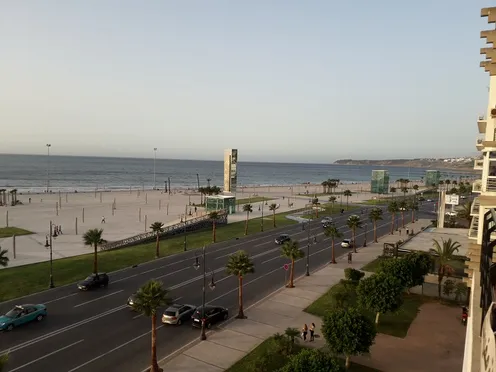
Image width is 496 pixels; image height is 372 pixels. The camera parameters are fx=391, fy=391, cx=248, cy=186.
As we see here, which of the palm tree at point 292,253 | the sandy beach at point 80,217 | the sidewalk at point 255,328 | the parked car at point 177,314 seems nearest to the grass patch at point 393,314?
the sidewalk at point 255,328

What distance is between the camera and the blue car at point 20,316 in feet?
91.2

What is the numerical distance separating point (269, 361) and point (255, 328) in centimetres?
743

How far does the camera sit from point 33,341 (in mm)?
26453

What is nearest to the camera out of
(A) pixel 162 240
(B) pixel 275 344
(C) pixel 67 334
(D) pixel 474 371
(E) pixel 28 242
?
(D) pixel 474 371

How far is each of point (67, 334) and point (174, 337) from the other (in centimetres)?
746

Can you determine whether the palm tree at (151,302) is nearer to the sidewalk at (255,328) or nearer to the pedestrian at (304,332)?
the sidewalk at (255,328)

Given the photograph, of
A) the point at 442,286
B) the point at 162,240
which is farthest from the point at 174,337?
the point at 162,240

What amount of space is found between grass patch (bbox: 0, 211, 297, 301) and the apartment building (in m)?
35.7

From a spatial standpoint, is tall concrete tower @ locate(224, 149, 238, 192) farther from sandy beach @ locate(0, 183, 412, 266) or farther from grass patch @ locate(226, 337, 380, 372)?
grass patch @ locate(226, 337, 380, 372)

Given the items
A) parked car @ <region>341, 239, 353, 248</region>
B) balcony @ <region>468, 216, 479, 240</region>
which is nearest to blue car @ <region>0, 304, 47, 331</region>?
balcony @ <region>468, 216, 479, 240</region>

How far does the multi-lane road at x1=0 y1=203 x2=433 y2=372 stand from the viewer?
24234 millimetres

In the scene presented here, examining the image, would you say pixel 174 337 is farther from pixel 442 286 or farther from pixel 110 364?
pixel 442 286

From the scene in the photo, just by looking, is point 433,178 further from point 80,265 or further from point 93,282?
point 93,282

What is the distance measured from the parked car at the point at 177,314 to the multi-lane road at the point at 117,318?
50cm
